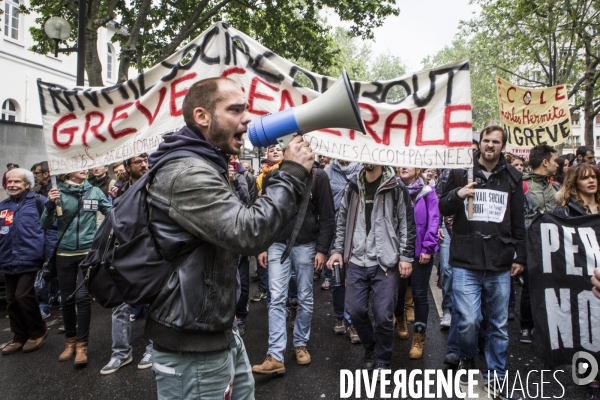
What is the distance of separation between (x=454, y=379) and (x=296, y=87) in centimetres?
265

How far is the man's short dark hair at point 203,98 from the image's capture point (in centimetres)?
180

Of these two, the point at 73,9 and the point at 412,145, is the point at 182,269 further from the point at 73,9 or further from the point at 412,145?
the point at 73,9

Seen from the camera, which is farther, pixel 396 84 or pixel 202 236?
pixel 396 84

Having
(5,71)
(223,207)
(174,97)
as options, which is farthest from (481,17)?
(223,207)

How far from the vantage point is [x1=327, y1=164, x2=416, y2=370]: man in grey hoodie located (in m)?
3.87

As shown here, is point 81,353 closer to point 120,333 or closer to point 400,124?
point 120,333

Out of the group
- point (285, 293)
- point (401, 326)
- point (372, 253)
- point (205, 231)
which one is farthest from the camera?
point (401, 326)

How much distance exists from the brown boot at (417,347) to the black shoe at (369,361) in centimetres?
45

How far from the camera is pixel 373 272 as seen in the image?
396 centimetres

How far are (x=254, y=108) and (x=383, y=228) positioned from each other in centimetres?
152

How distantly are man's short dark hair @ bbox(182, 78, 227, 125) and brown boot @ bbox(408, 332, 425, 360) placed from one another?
332 centimetres

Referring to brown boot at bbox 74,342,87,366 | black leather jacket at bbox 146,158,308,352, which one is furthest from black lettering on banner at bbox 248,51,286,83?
brown boot at bbox 74,342,87,366

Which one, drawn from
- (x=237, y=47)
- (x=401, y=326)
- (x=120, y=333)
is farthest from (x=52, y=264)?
(x=401, y=326)

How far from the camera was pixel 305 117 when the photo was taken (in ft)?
6.06
